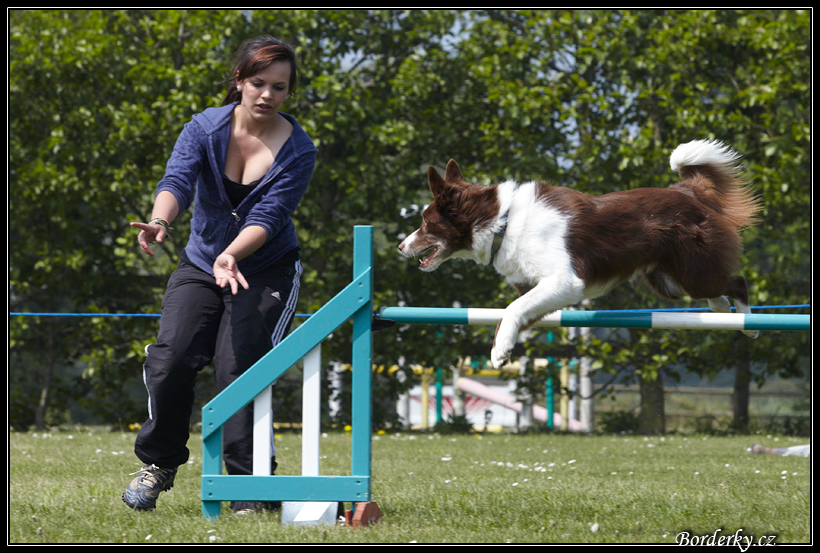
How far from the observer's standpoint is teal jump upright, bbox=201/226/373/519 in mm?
2738

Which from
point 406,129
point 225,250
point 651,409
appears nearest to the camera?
point 225,250

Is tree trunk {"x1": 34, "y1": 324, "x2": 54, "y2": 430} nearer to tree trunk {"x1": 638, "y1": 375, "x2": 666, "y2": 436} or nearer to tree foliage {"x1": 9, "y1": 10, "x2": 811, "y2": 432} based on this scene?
tree foliage {"x1": 9, "y1": 10, "x2": 811, "y2": 432}

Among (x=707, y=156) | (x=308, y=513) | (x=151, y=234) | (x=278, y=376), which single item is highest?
(x=707, y=156)

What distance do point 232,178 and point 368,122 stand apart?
4.73m

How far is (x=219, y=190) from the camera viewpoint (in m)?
3.04

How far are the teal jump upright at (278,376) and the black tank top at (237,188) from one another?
529 mm

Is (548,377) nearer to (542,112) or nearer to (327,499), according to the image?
(542,112)

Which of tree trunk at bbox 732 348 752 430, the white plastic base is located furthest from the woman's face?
tree trunk at bbox 732 348 752 430

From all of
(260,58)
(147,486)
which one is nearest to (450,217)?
(260,58)

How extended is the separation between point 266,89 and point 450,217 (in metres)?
0.90

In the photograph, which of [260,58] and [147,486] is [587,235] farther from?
[147,486]

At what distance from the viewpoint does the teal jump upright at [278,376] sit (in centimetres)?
274

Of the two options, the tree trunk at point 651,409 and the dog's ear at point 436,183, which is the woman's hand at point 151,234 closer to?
the dog's ear at point 436,183

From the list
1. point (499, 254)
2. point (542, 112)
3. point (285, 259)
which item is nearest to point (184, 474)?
point (285, 259)
